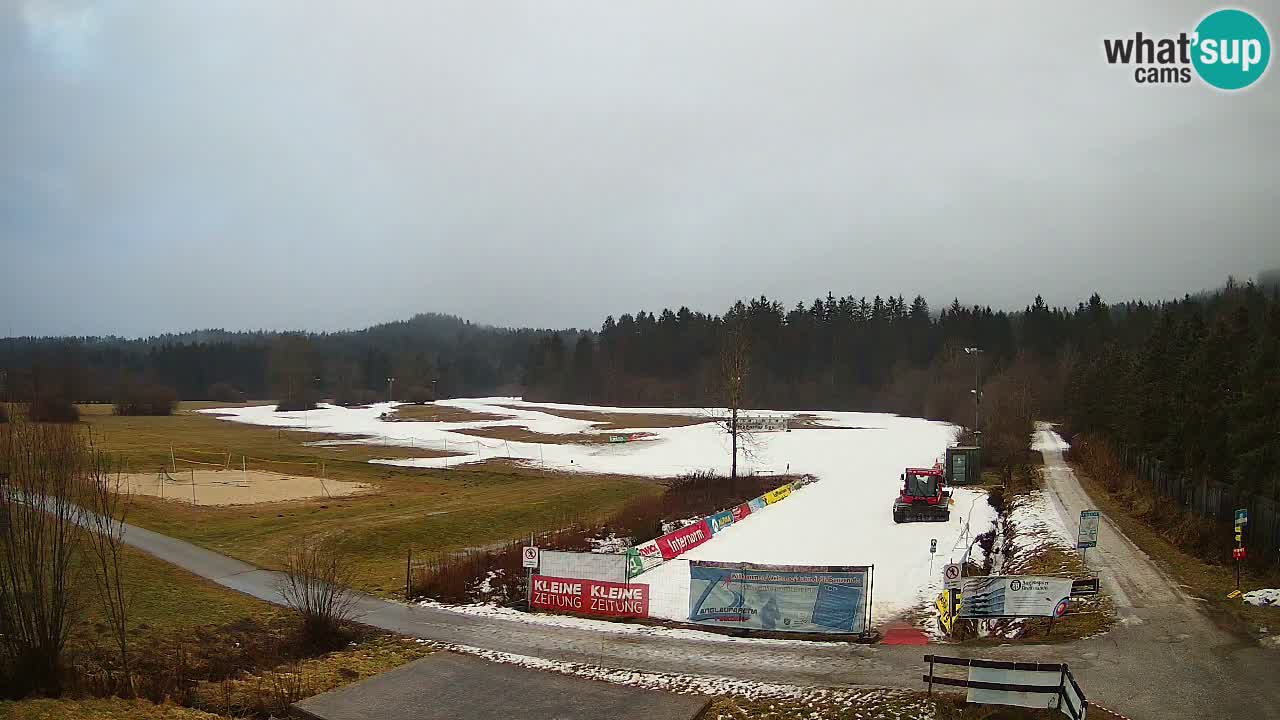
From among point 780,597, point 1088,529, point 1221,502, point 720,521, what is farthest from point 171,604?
point 1221,502

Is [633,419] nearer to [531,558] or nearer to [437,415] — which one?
[437,415]

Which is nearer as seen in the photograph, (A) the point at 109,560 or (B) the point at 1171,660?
(B) the point at 1171,660

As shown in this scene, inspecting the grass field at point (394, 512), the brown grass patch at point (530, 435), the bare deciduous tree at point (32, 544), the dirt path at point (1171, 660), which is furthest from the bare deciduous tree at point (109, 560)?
the brown grass patch at point (530, 435)

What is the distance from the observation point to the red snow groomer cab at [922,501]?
3662 cm

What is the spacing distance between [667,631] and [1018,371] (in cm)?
8906

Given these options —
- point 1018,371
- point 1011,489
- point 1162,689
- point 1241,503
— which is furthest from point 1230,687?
point 1018,371

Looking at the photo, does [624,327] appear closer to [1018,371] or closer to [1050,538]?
[1018,371]

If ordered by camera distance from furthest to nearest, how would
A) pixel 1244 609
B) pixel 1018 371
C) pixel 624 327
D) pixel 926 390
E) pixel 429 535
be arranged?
pixel 624 327, pixel 926 390, pixel 1018 371, pixel 429 535, pixel 1244 609

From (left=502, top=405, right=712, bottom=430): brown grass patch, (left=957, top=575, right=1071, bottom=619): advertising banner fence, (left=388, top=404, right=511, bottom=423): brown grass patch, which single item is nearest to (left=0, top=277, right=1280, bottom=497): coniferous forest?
(left=502, top=405, right=712, bottom=430): brown grass patch

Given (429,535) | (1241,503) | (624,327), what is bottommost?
(429,535)

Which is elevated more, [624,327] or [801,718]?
[624,327]

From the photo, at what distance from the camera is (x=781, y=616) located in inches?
776

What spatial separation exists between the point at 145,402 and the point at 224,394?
205 ft

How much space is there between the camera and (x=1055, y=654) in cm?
1633
